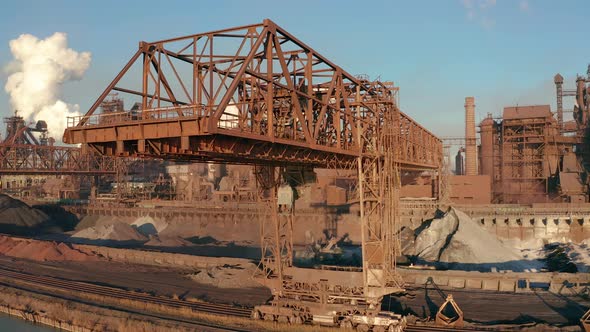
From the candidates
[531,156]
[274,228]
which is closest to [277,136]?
[274,228]

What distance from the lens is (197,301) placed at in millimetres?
22969

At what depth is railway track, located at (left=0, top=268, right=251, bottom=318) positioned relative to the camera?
21281 mm

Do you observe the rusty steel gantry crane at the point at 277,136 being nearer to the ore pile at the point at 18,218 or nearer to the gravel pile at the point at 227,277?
the gravel pile at the point at 227,277

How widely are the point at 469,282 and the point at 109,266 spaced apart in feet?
80.1

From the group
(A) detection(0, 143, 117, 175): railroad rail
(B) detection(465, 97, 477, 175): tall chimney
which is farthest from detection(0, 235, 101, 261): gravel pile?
(B) detection(465, 97, 477, 175): tall chimney

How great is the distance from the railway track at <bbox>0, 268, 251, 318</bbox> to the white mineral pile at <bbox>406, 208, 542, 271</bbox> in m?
18.0

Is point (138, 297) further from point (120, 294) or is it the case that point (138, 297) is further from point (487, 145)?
point (487, 145)

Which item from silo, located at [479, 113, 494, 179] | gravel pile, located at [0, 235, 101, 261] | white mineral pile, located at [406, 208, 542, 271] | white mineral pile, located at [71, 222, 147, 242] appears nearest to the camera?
white mineral pile, located at [406, 208, 542, 271]

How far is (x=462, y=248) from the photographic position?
33188 millimetres

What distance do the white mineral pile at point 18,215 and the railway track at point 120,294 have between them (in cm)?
2571

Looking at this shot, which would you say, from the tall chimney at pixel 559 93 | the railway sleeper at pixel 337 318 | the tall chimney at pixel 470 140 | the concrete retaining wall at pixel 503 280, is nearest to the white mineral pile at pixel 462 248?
the concrete retaining wall at pixel 503 280

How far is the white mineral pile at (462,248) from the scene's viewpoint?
1278 inches

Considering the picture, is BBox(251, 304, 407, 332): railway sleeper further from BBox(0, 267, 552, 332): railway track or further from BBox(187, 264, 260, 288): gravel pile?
BBox(187, 264, 260, 288): gravel pile

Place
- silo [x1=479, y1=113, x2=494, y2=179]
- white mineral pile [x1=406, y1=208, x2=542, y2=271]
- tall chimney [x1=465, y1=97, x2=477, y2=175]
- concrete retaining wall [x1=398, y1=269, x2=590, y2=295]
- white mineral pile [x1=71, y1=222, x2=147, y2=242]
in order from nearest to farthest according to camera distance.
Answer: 1. concrete retaining wall [x1=398, y1=269, x2=590, y2=295]
2. white mineral pile [x1=406, y1=208, x2=542, y2=271]
3. white mineral pile [x1=71, y1=222, x2=147, y2=242]
4. silo [x1=479, y1=113, x2=494, y2=179]
5. tall chimney [x1=465, y1=97, x2=477, y2=175]
